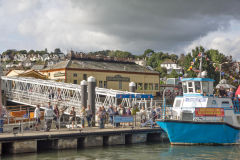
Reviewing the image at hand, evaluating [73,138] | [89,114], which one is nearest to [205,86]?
[89,114]

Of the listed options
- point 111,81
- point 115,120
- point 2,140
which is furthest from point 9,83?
point 2,140

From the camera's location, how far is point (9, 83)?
5178 cm

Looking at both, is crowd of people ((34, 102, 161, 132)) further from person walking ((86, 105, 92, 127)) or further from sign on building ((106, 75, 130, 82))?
sign on building ((106, 75, 130, 82))

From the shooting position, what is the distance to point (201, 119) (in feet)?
81.7

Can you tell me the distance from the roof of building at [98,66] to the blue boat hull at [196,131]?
3318 centimetres

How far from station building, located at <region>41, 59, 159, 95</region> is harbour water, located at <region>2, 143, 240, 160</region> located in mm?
32740

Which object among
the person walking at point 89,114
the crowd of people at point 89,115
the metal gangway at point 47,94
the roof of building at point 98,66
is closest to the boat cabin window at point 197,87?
the crowd of people at point 89,115

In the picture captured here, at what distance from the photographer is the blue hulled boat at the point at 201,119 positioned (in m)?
24.5

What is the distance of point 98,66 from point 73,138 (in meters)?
38.0

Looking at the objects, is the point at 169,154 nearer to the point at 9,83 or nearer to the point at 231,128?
the point at 231,128

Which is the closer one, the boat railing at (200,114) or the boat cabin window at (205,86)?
the boat railing at (200,114)

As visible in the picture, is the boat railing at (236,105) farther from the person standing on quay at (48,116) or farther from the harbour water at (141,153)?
the person standing on quay at (48,116)

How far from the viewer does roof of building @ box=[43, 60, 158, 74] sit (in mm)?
57031

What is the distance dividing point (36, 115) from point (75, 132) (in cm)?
291
